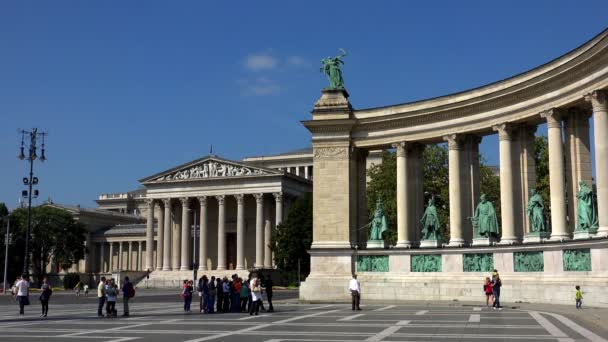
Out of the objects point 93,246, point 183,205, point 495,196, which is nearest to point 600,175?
point 495,196

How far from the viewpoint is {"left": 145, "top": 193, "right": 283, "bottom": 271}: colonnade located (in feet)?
401

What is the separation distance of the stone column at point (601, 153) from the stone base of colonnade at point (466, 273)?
1455mm

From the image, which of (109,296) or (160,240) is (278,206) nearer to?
(160,240)

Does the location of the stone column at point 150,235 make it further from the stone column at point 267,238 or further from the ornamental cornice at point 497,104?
the ornamental cornice at point 497,104

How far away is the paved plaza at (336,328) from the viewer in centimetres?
2091

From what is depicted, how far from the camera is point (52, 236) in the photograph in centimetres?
11900

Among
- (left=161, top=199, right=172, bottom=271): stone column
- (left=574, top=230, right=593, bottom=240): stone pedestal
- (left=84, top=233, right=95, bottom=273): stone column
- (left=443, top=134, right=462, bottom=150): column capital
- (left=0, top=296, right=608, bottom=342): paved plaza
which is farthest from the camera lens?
(left=84, top=233, right=95, bottom=273): stone column

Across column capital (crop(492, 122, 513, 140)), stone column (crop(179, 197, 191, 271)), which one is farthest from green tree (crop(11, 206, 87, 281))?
column capital (crop(492, 122, 513, 140))

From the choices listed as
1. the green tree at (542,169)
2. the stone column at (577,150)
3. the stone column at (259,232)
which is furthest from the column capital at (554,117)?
the stone column at (259,232)

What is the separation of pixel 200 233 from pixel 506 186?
303 feet

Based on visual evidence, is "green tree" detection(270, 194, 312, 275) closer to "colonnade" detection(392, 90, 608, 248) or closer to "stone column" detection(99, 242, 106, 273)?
"colonnade" detection(392, 90, 608, 248)

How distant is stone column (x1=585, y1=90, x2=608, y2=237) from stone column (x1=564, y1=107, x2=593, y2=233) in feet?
10.9

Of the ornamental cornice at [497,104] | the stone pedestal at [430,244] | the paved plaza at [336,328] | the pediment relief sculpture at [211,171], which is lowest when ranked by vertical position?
the paved plaza at [336,328]

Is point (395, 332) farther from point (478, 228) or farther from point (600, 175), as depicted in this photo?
point (478, 228)
